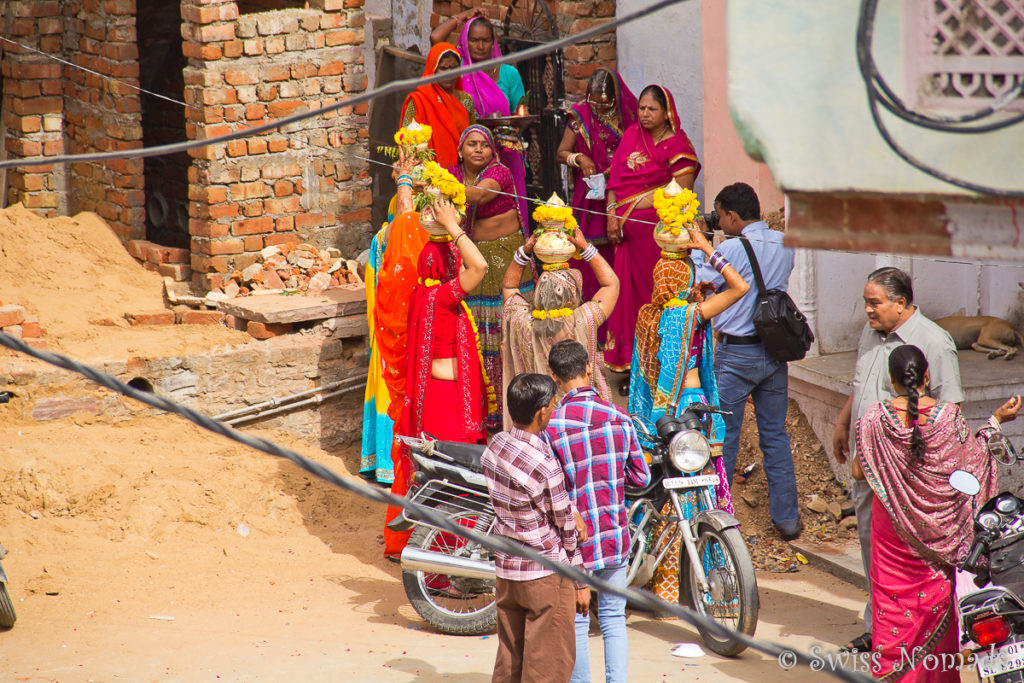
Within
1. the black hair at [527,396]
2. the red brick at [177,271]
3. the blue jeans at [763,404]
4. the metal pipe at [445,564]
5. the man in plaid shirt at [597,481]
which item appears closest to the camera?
the black hair at [527,396]

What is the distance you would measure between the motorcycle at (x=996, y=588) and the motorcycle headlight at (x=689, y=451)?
1177 mm

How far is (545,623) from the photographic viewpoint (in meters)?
4.09

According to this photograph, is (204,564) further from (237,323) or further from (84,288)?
(84,288)

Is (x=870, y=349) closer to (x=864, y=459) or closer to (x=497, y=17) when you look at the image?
(x=864, y=459)

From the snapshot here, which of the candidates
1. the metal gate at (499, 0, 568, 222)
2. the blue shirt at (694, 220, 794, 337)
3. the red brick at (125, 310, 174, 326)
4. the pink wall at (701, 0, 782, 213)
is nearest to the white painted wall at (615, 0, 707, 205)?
the pink wall at (701, 0, 782, 213)

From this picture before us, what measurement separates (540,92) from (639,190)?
183 centimetres

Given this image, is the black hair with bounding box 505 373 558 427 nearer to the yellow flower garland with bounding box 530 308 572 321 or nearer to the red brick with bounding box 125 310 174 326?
the yellow flower garland with bounding box 530 308 572 321

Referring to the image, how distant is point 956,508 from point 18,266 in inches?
255

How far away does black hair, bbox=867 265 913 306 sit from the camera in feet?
15.5

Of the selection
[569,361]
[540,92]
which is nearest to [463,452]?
[569,361]

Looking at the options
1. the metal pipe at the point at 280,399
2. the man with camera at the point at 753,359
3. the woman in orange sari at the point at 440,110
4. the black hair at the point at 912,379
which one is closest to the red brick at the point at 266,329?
the metal pipe at the point at 280,399

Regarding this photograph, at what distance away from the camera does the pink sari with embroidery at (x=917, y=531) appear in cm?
414

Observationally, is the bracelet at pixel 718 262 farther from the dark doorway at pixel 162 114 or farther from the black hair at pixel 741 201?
the dark doorway at pixel 162 114

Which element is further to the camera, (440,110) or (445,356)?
(440,110)
